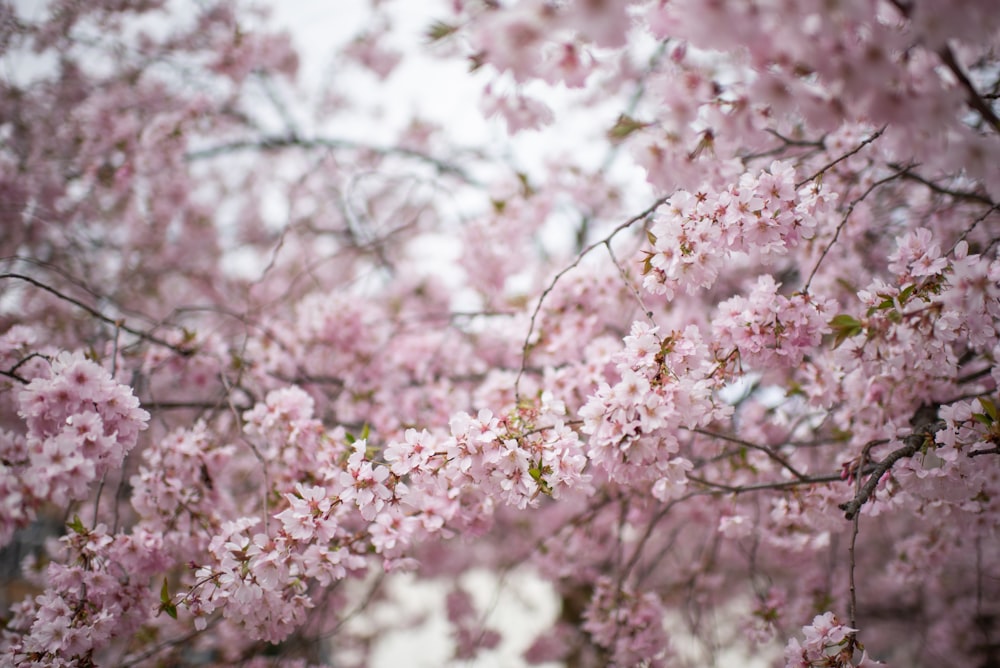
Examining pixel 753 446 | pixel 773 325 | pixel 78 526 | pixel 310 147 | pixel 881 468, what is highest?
pixel 310 147

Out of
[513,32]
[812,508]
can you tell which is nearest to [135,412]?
[513,32]

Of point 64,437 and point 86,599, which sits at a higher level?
point 64,437

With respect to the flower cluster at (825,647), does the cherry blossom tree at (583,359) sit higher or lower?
higher

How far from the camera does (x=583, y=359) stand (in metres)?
3.12

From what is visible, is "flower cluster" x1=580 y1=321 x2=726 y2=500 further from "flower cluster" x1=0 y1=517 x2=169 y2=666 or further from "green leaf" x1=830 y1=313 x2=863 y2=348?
"flower cluster" x1=0 y1=517 x2=169 y2=666

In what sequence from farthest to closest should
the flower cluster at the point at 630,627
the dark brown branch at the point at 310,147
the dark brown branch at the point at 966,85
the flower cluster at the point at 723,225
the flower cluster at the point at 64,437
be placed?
1. the dark brown branch at the point at 310,147
2. the flower cluster at the point at 630,627
3. the flower cluster at the point at 723,225
4. the flower cluster at the point at 64,437
5. the dark brown branch at the point at 966,85

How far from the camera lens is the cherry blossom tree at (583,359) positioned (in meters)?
1.40

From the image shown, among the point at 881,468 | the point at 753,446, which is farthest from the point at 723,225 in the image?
the point at 881,468

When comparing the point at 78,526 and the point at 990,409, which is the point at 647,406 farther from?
the point at 78,526

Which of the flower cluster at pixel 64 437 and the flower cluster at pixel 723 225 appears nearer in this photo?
the flower cluster at pixel 64 437

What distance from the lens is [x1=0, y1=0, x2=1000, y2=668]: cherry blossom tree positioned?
1.40m

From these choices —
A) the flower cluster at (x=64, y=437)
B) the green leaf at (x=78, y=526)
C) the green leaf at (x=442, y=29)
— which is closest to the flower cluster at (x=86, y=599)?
the green leaf at (x=78, y=526)

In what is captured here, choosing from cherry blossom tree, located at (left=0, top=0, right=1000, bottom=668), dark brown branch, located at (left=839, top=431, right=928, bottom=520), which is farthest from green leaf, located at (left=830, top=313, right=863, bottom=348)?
dark brown branch, located at (left=839, top=431, right=928, bottom=520)

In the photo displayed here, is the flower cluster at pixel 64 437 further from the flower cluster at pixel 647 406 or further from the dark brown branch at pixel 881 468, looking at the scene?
the dark brown branch at pixel 881 468
